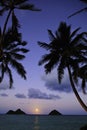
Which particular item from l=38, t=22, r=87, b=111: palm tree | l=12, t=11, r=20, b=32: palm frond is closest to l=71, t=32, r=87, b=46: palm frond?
l=38, t=22, r=87, b=111: palm tree

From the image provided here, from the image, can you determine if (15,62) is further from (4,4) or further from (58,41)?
(4,4)

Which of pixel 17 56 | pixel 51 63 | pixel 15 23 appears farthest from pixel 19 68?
pixel 15 23

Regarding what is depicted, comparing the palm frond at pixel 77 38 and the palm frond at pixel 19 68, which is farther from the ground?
the palm frond at pixel 77 38

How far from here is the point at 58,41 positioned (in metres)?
33.8

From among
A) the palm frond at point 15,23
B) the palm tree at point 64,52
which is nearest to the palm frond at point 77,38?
the palm tree at point 64,52

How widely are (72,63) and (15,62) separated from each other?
672cm

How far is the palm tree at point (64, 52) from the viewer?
3275 centimetres

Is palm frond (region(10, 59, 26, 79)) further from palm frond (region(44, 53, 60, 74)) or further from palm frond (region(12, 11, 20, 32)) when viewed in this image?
palm frond (region(12, 11, 20, 32))

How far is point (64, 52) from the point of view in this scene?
3275 cm

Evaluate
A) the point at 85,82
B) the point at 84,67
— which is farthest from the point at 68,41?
the point at 85,82

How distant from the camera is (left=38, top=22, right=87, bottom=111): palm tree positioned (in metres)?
32.8

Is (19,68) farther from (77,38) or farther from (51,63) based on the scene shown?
(77,38)

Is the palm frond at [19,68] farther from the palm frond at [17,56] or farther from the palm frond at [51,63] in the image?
the palm frond at [51,63]

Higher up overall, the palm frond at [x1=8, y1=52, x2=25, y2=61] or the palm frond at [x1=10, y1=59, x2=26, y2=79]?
the palm frond at [x1=8, y1=52, x2=25, y2=61]
